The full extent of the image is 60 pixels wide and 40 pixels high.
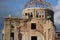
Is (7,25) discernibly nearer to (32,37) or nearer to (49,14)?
(32,37)

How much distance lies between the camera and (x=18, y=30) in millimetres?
40406

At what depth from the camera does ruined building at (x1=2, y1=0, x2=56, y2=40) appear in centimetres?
4022

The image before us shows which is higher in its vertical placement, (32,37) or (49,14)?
(49,14)

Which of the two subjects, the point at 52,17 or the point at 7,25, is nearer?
the point at 7,25

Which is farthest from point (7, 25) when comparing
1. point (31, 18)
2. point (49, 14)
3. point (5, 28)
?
point (49, 14)

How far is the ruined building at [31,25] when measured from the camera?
40.2 meters

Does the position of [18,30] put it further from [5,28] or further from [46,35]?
[46,35]

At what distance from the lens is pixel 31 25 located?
1639 inches

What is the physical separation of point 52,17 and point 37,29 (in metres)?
4.76

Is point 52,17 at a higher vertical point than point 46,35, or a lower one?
higher

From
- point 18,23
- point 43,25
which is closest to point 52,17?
point 43,25

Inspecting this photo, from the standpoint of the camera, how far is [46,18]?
42000 millimetres

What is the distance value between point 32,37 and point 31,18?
316 centimetres

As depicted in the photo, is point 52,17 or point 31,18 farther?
point 52,17
